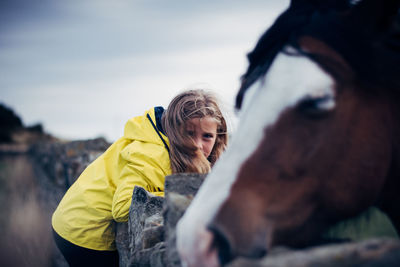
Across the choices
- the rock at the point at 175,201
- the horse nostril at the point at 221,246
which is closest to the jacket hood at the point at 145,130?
the rock at the point at 175,201

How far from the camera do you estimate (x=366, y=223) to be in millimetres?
1326

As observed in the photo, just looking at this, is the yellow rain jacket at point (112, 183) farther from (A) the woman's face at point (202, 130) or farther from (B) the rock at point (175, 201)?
(B) the rock at point (175, 201)

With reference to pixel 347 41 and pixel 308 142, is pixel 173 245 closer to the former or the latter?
pixel 308 142

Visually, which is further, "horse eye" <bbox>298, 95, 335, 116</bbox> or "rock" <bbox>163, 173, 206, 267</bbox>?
"rock" <bbox>163, 173, 206, 267</bbox>

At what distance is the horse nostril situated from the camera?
3.16ft

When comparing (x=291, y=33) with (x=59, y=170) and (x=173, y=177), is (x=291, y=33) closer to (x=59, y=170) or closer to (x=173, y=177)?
(x=173, y=177)

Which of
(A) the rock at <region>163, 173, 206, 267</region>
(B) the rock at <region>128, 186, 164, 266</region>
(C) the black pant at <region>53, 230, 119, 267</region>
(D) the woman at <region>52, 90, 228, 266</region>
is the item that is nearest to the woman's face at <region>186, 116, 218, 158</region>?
(D) the woman at <region>52, 90, 228, 266</region>

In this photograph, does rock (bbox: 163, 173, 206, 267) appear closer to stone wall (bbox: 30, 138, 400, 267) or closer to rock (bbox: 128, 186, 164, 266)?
stone wall (bbox: 30, 138, 400, 267)

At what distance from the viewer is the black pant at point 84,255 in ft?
7.86

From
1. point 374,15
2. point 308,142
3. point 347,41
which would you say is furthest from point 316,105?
point 374,15

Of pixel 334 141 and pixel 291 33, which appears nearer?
pixel 334 141

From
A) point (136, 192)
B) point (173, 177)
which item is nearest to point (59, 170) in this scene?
point (136, 192)

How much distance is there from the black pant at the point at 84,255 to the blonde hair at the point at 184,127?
1.05 meters

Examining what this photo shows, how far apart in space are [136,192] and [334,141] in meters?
1.33
